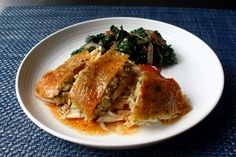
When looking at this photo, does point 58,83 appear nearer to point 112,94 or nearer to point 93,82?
point 93,82

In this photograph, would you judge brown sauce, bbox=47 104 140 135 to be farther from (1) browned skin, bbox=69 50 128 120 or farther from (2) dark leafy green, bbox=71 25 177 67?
(2) dark leafy green, bbox=71 25 177 67

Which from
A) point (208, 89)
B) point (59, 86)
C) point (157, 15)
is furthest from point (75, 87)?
point (157, 15)

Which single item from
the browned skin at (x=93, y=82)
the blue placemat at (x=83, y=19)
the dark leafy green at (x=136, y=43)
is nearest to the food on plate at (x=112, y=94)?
the browned skin at (x=93, y=82)

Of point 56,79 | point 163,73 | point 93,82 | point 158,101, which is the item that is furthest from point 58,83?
point 163,73

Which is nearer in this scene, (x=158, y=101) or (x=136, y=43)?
(x=158, y=101)

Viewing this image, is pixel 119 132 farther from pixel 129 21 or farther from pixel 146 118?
pixel 129 21

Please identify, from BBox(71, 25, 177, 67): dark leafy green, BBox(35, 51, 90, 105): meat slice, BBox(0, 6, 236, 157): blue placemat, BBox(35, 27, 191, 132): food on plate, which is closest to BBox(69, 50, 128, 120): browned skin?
BBox(35, 27, 191, 132): food on plate

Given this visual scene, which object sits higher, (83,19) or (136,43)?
(136,43)
